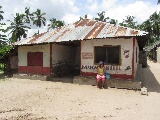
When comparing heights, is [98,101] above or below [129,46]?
below

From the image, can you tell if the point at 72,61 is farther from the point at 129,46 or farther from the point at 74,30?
the point at 129,46

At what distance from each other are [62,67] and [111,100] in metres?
7.39

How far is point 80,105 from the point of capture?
7.70 metres

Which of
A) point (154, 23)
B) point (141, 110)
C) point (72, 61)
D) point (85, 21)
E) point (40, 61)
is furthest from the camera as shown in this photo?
point (154, 23)

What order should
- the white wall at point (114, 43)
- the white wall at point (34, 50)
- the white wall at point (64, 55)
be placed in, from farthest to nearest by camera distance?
1. the white wall at point (64, 55)
2. the white wall at point (34, 50)
3. the white wall at point (114, 43)

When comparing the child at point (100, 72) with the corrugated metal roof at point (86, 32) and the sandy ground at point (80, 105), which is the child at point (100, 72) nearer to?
the sandy ground at point (80, 105)

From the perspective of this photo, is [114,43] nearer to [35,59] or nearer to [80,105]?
[80,105]

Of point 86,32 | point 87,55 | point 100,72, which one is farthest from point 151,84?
point 86,32

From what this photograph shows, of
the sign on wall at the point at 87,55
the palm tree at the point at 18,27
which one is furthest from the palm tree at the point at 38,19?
the sign on wall at the point at 87,55

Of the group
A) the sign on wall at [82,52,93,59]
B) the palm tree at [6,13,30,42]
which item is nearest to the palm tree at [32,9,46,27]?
the palm tree at [6,13,30,42]

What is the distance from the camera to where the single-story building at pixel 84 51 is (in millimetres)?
11352

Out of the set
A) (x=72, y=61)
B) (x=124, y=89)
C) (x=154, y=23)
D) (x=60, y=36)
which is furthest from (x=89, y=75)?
(x=154, y=23)

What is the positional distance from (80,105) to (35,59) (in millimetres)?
8097

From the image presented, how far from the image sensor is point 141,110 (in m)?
7.07
